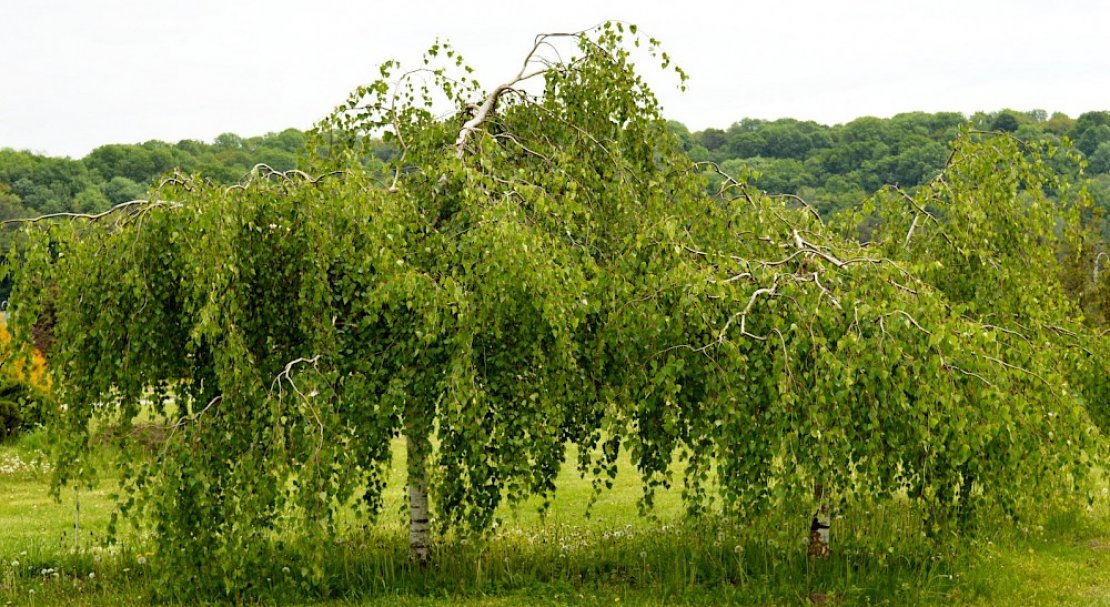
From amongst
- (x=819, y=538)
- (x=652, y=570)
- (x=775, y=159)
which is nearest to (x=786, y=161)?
(x=775, y=159)

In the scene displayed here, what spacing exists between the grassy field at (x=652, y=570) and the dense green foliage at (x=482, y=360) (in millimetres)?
626

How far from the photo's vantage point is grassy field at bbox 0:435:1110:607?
260 inches

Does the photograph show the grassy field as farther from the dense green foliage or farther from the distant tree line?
the distant tree line

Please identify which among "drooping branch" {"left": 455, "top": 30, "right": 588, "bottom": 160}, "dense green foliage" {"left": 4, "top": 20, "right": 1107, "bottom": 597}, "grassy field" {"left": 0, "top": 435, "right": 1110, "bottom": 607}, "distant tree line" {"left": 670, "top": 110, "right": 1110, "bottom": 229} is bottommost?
"grassy field" {"left": 0, "top": 435, "right": 1110, "bottom": 607}

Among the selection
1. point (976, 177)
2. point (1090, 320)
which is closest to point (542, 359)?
point (976, 177)

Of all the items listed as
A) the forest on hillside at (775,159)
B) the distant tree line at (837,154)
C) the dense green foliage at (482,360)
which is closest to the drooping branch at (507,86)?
the dense green foliage at (482,360)

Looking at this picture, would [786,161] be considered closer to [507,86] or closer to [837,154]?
[837,154]

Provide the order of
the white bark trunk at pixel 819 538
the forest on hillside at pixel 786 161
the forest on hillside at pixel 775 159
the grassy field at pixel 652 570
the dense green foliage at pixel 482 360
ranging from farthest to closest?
the forest on hillside at pixel 775 159
the forest on hillside at pixel 786 161
the white bark trunk at pixel 819 538
the grassy field at pixel 652 570
the dense green foliage at pixel 482 360

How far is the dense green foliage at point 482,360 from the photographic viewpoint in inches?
211

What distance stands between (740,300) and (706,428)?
74 cm

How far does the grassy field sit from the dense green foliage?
626 mm

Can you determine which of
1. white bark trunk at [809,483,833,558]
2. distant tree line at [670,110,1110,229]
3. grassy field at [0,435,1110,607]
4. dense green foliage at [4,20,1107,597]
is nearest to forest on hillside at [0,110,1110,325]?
distant tree line at [670,110,1110,229]

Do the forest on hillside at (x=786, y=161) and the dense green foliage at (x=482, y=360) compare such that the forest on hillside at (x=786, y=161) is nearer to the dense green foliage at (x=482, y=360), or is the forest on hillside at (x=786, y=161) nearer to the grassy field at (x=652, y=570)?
the grassy field at (x=652, y=570)

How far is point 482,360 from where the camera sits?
6023 millimetres
